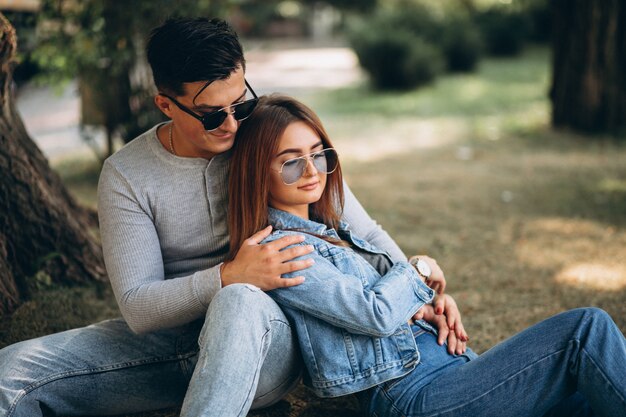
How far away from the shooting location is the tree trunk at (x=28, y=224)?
11.1 feet

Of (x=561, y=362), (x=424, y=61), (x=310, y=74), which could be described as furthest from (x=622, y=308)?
(x=310, y=74)

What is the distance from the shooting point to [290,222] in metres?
2.57

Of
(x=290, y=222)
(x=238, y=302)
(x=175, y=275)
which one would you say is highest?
(x=290, y=222)

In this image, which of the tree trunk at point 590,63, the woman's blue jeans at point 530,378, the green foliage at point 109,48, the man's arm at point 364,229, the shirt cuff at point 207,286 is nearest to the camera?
the woman's blue jeans at point 530,378

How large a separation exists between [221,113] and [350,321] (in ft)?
2.95

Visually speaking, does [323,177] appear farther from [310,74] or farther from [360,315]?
[310,74]

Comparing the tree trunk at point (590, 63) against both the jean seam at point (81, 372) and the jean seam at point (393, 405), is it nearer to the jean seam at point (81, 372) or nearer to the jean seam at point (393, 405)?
the jean seam at point (393, 405)

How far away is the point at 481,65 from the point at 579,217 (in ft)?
46.3

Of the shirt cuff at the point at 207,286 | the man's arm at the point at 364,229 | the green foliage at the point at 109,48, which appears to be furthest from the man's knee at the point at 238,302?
the green foliage at the point at 109,48

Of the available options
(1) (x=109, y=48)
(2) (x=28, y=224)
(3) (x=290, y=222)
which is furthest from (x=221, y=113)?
(1) (x=109, y=48)

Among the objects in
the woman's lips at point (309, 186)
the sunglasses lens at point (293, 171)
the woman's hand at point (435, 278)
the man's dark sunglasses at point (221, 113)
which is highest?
the man's dark sunglasses at point (221, 113)

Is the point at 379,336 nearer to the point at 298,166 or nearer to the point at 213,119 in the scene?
the point at 298,166

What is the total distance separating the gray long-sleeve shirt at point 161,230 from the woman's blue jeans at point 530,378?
0.78m

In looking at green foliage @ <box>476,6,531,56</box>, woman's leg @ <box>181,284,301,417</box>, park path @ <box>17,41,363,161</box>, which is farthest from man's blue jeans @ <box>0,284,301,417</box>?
green foliage @ <box>476,6,531,56</box>
